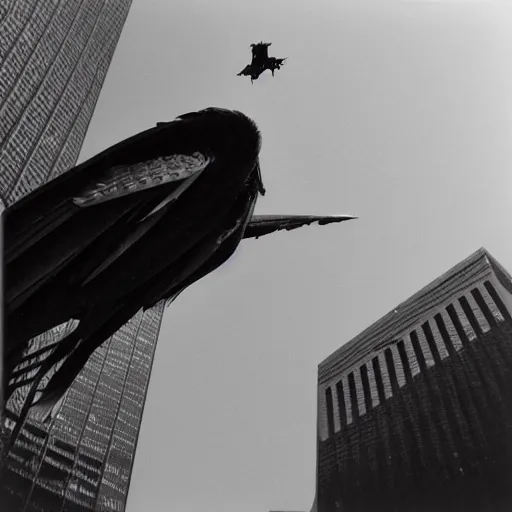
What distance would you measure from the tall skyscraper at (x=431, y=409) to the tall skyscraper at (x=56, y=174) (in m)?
23.8

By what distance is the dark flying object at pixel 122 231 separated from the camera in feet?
25.6

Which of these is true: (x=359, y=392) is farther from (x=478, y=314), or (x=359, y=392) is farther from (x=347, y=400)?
(x=478, y=314)

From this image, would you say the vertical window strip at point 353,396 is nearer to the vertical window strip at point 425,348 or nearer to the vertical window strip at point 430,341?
the vertical window strip at point 425,348

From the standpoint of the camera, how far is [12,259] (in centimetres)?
741

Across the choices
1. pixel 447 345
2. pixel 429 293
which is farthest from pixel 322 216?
pixel 429 293

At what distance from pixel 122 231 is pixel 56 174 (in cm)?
5625

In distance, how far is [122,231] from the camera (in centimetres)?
884

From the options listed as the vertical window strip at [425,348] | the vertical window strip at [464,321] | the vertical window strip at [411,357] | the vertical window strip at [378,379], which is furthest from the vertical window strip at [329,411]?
the vertical window strip at [464,321]

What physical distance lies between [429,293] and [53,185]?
2372 inches

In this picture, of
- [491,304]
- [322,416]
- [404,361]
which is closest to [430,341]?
[404,361]

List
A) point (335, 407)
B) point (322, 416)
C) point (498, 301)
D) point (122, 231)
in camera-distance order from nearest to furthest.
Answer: point (122, 231) → point (498, 301) → point (335, 407) → point (322, 416)

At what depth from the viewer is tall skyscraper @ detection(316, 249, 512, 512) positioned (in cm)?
4338

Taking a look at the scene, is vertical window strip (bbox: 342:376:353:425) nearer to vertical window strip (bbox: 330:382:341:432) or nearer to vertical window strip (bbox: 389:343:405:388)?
vertical window strip (bbox: 330:382:341:432)

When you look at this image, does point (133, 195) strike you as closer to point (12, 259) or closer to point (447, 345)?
point (12, 259)
